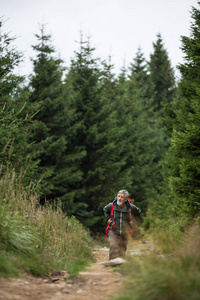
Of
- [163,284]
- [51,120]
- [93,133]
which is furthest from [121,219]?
[93,133]

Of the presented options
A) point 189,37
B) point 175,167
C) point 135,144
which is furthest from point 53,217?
point 135,144

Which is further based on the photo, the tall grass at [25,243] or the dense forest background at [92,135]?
the dense forest background at [92,135]

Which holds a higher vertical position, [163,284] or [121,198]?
[121,198]

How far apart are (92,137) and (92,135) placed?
8.3 inches

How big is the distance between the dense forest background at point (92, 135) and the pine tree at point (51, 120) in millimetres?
55

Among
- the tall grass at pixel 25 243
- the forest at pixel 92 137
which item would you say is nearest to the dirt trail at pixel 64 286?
the tall grass at pixel 25 243

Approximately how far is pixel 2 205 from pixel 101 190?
16.6m

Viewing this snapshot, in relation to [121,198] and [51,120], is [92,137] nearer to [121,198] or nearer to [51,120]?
[51,120]

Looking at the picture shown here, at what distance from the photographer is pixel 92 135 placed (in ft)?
70.6

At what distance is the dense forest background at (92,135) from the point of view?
10781 mm

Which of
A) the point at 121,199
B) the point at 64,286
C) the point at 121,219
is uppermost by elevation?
the point at 121,199

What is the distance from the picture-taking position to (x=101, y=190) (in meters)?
22.0

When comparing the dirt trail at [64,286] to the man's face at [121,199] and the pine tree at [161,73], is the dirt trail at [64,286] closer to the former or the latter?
the man's face at [121,199]

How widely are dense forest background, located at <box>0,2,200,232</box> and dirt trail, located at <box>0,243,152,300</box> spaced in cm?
523
